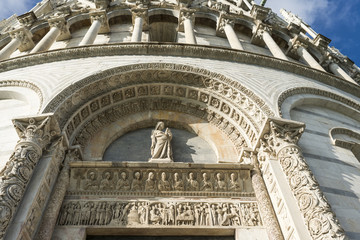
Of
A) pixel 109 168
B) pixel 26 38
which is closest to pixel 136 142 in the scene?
pixel 109 168

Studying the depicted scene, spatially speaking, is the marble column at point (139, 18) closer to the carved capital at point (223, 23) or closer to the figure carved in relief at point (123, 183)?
the carved capital at point (223, 23)

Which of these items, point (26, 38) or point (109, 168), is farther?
point (26, 38)

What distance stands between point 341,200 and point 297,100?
3.59 meters

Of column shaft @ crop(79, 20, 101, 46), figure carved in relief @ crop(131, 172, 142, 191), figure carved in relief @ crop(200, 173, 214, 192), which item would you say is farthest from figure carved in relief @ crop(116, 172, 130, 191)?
column shaft @ crop(79, 20, 101, 46)

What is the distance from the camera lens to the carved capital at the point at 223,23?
45.0 ft

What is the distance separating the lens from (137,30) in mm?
11781

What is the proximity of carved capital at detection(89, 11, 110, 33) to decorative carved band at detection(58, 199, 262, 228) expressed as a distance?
30.5 ft

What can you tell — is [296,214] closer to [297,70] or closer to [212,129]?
[212,129]

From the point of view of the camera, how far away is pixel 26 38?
42.7 feet

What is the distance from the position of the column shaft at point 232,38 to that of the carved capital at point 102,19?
5.32 m

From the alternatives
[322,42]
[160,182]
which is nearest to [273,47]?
[322,42]

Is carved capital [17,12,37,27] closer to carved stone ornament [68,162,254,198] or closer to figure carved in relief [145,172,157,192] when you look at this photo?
carved stone ornament [68,162,254,198]

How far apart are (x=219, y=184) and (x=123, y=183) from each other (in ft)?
6.78

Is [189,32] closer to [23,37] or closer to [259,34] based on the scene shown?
[259,34]
